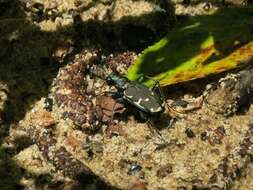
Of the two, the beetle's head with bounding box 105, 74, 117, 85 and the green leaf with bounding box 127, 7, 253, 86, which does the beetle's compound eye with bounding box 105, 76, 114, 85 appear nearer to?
the beetle's head with bounding box 105, 74, 117, 85

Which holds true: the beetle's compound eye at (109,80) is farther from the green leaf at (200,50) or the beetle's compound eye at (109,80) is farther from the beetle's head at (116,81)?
the green leaf at (200,50)

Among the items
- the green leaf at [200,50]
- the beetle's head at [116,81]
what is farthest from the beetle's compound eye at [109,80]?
the green leaf at [200,50]

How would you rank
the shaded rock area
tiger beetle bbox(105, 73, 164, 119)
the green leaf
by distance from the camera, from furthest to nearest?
the green leaf, tiger beetle bbox(105, 73, 164, 119), the shaded rock area

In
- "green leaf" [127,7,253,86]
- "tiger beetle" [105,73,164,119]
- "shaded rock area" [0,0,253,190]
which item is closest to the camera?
"shaded rock area" [0,0,253,190]

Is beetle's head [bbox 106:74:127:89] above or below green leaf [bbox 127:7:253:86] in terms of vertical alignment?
below

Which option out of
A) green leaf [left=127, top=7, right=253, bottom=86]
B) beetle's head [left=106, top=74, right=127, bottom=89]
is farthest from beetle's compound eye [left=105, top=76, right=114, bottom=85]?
green leaf [left=127, top=7, right=253, bottom=86]

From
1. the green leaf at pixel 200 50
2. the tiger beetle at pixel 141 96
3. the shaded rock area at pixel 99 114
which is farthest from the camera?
the green leaf at pixel 200 50
